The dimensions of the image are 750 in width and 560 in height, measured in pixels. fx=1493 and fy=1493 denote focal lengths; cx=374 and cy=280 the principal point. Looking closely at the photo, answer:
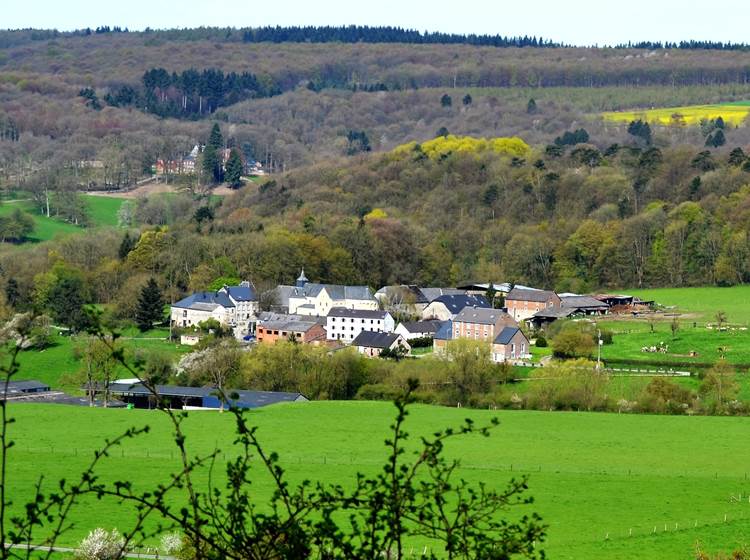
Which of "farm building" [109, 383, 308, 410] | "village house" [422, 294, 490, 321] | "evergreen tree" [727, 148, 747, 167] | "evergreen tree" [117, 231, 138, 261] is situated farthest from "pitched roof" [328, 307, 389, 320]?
"evergreen tree" [727, 148, 747, 167]

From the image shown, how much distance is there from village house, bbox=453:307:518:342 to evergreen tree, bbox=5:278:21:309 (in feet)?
65.8

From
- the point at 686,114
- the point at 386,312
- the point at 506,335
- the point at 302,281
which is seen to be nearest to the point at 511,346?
the point at 506,335

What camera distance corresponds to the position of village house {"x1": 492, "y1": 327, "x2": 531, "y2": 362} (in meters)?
53.2

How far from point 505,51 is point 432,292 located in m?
120

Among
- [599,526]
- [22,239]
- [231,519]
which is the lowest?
[22,239]

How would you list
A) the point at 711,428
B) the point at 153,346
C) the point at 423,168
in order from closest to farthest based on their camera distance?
the point at 711,428, the point at 153,346, the point at 423,168

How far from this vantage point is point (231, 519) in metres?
8.81

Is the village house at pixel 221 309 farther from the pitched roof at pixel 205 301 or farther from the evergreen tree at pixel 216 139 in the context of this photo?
the evergreen tree at pixel 216 139

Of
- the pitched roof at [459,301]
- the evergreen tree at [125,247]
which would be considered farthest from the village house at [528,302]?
the evergreen tree at [125,247]

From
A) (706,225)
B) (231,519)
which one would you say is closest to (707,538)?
(231,519)

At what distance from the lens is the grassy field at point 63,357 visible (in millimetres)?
53000

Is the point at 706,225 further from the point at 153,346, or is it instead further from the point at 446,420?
the point at 446,420

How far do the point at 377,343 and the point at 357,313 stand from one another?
5.59 meters

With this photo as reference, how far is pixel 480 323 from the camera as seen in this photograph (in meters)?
57.6
